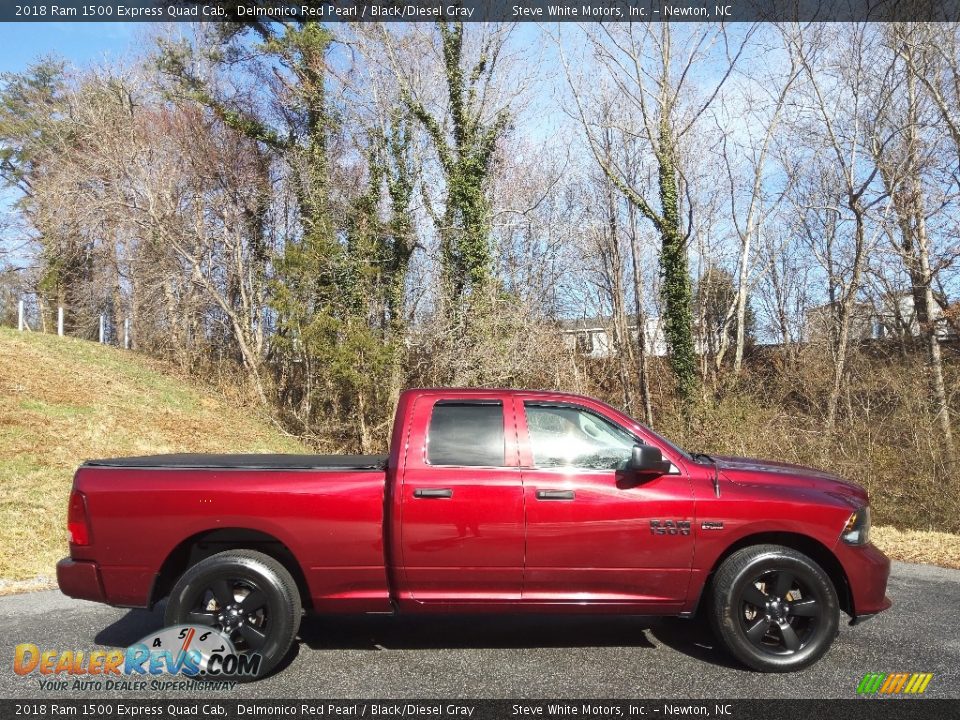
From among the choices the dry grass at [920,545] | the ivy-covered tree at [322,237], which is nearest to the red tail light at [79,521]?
the dry grass at [920,545]

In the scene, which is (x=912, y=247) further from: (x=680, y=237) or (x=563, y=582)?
(x=563, y=582)

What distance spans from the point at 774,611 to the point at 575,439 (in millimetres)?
1675

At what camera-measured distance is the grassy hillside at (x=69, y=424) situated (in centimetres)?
929

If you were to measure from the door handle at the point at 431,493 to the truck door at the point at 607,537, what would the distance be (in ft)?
1.68

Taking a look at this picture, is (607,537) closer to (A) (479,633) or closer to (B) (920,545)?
(A) (479,633)

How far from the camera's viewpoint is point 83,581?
4.62 m

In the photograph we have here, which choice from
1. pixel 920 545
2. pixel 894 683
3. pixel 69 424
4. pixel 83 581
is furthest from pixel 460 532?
pixel 69 424

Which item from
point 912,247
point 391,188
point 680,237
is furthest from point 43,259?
point 912,247

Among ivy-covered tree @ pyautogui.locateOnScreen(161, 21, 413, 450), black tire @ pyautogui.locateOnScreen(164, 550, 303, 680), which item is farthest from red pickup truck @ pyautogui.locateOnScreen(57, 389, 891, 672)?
ivy-covered tree @ pyautogui.locateOnScreen(161, 21, 413, 450)

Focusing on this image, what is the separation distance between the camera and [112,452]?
14.1 metres

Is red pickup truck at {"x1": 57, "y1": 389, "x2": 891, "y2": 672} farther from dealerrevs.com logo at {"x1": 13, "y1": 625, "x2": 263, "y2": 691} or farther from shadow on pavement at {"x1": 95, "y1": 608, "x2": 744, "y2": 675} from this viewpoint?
shadow on pavement at {"x1": 95, "y1": 608, "x2": 744, "y2": 675}

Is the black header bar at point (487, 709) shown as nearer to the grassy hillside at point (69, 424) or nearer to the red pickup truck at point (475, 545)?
the red pickup truck at point (475, 545)

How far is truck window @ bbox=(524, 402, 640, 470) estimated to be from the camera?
4832mm

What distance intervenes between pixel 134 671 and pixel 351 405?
49.0 ft
